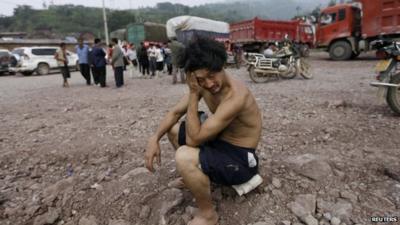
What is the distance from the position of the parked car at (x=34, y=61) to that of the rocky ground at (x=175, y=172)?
1151 centimetres

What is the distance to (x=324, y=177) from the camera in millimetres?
2449

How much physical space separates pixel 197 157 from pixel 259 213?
65cm

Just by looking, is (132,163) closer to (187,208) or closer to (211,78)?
(187,208)

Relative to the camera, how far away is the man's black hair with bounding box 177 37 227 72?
179cm

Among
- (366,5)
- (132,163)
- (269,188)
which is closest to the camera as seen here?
(269,188)

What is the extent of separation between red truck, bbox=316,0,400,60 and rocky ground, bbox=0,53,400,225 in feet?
30.1

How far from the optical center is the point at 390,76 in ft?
13.4

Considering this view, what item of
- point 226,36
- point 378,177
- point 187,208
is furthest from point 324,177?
point 226,36

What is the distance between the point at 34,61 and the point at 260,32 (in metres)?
11.5

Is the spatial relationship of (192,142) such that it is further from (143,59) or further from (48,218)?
(143,59)

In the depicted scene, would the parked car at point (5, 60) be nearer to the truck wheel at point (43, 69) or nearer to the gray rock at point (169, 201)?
the truck wheel at point (43, 69)

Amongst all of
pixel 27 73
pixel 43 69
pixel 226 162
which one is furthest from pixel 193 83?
pixel 27 73

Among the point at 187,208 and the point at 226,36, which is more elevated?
the point at 226,36

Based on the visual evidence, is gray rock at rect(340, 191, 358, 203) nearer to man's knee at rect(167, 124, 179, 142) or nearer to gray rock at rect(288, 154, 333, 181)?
gray rock at rect(288, 154, 333, 181)
